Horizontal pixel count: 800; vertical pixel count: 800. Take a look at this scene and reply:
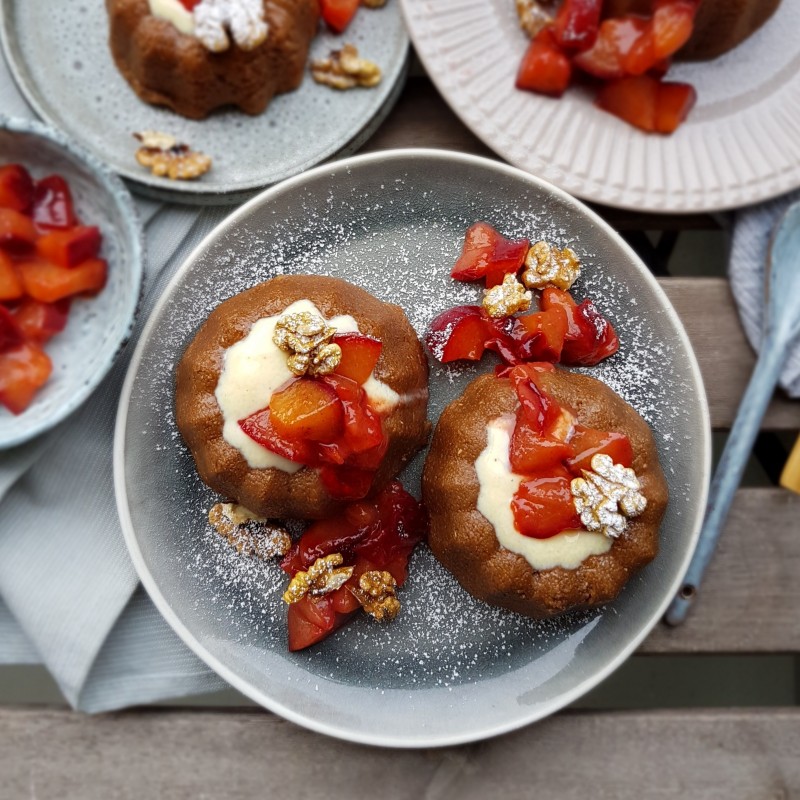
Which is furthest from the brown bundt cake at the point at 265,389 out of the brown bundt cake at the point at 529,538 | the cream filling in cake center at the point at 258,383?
the brown bundt cake at the point at 529,538

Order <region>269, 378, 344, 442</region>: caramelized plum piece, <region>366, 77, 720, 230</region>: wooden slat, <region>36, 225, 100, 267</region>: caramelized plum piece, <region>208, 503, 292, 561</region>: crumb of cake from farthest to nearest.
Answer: <region>366, 77, 720, 230</region>: wooden slat < <region>208, 503, 292, 561</region>: crumb of cake < <region>36, 225, 100, 267</region>: caramelized plum piece < <region>269, 378, 344, 442</region>: caramelized plum piece

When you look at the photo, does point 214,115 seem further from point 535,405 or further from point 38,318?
point 535,405

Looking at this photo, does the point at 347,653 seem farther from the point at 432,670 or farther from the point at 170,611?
the point at 170,611

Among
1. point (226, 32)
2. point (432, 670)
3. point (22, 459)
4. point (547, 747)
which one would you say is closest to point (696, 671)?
point (547, 747)

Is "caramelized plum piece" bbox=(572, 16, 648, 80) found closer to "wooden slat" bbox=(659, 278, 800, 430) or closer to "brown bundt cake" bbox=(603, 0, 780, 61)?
"brown bundt cake" bbox=(603, 0, 780, 61)

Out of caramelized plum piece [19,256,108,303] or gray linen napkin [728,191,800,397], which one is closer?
caramelized plum piece [19,256,108,303]

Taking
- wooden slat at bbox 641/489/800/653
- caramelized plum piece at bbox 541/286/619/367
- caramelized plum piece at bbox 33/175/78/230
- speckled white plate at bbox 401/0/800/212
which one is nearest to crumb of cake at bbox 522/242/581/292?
caramelized plum piece at bbox 541/286/619/367
